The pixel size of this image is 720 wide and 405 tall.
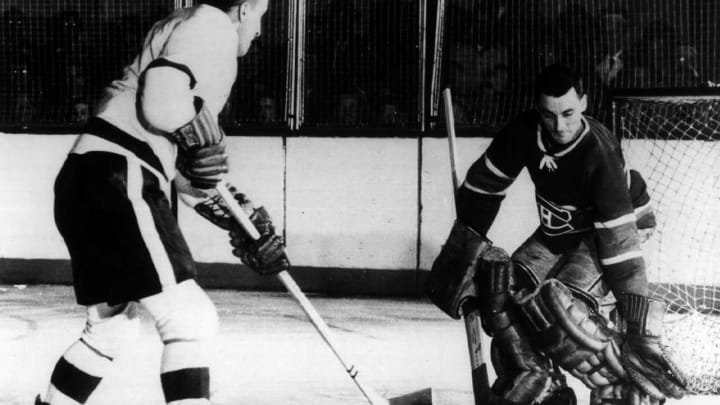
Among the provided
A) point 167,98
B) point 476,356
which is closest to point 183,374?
point 167,98

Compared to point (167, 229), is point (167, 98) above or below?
above

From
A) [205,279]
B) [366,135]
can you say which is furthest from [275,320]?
[366,135]

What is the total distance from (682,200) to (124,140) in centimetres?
218

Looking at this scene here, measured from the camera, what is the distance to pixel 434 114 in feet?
12.3

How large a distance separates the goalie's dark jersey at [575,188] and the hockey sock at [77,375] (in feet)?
3.82

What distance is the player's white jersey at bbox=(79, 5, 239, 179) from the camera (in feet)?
6.54

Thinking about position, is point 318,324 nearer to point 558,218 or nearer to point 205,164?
point 205,164

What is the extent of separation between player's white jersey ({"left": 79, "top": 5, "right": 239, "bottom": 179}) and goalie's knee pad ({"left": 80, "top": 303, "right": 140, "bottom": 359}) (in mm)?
358

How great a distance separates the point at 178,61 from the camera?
1.98m

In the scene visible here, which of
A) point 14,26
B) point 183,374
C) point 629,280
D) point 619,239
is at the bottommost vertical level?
point 183,374

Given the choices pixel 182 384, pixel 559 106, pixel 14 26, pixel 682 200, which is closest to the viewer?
pixel 182 384

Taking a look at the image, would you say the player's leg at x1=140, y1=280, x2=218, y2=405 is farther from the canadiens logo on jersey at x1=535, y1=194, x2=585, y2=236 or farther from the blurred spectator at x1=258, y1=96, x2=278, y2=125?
the blurred spectator at x1=258, y1=96, x2=278, y2=125

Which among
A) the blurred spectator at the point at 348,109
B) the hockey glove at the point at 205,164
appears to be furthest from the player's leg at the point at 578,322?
the blurred spectator at the point at 348,109

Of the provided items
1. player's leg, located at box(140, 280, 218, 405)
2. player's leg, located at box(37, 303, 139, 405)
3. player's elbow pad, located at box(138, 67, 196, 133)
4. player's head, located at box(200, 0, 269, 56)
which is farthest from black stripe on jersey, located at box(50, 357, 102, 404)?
player's head, located at box(200, 0, 269, 56)
